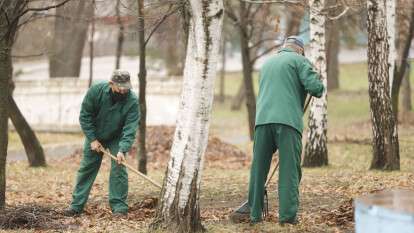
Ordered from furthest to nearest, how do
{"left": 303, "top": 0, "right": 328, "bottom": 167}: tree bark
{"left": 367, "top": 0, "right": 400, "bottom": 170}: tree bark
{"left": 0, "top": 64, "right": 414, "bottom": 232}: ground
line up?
1. {"left": 303, "top": 0, "right": 328, "bottom": 167}: tree bark
2. {"left": 367, "top": 0, "right": 400, "bottom": 170}: tree bark
3. {"left": 0, "top": 64, "right": 414, "bottom": 232}: ground

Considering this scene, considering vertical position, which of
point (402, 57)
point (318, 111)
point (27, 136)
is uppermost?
point (402, 57)

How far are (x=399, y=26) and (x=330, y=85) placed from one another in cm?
1362

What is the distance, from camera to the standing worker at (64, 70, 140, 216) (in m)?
9.72

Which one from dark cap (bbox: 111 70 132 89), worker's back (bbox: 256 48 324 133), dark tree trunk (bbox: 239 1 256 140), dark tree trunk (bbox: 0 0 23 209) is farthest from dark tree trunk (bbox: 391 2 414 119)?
dark tree trunk (bbox: 0 0 23 209)

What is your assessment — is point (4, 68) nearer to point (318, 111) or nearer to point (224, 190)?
point (224, 190)

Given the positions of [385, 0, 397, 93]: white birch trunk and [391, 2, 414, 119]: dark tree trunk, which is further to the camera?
[391, 2, 414, 119]: dark tree trunk

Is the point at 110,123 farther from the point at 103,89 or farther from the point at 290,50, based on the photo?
the point at 290,50

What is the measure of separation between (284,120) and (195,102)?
1.12 metres

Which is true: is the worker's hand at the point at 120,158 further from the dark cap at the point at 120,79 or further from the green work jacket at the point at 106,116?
the dark cap at the point at 120,79

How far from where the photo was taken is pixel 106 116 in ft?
32.2

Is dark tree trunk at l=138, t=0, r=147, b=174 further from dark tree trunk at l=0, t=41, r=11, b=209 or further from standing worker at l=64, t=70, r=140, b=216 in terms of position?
dark tree trunk at l=0, t=41, r=11, b=209

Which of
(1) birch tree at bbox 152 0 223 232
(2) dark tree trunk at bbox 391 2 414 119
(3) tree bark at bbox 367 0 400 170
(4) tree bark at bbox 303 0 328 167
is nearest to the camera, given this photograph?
(1) birch tree at bbox 152 0 223 232

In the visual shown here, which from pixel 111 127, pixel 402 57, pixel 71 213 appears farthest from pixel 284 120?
pixel 402 57

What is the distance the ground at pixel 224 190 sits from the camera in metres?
8.84
